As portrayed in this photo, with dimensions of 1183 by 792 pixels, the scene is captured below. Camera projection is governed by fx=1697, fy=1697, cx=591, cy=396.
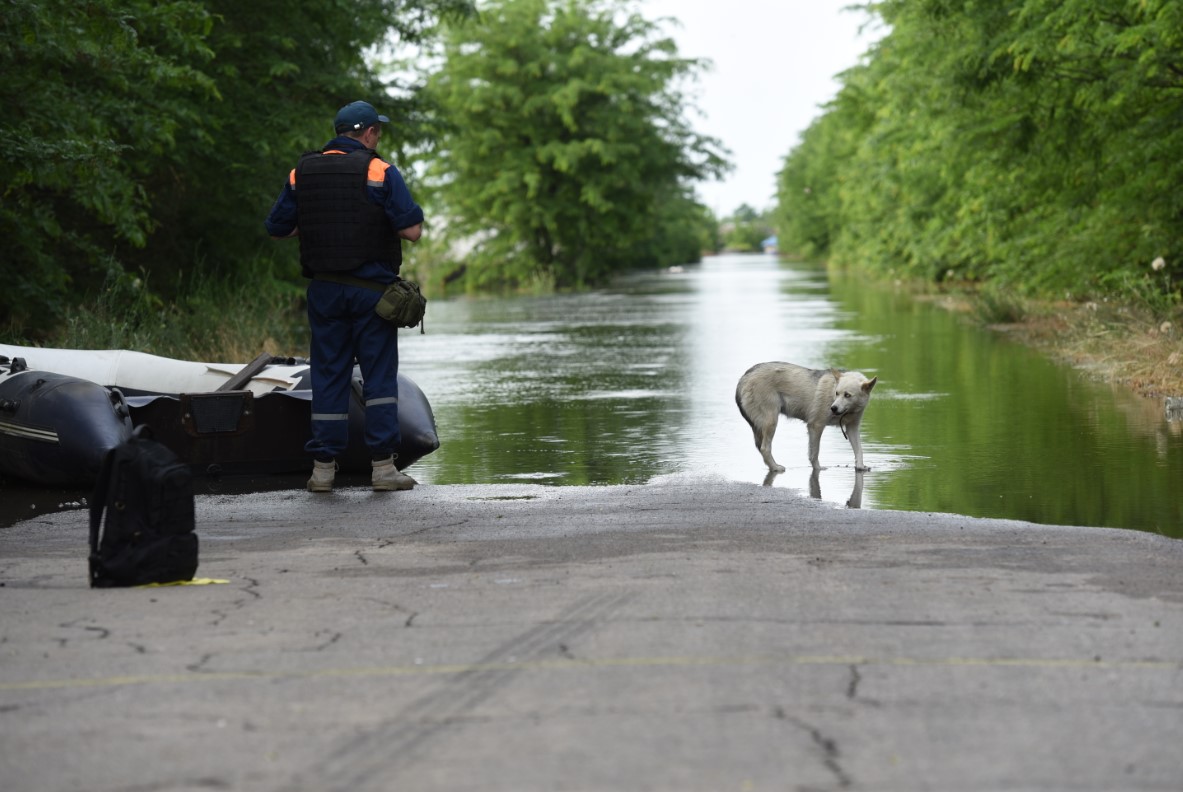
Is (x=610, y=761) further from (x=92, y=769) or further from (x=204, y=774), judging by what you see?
(x=92, y=769)

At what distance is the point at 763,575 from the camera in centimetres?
Answer: 669

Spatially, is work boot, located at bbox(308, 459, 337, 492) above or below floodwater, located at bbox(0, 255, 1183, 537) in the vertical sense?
above

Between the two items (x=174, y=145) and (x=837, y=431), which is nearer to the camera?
(x=837, y=431)

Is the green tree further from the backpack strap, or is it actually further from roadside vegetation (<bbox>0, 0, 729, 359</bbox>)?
the backpack strap

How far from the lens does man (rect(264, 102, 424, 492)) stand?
9.94m

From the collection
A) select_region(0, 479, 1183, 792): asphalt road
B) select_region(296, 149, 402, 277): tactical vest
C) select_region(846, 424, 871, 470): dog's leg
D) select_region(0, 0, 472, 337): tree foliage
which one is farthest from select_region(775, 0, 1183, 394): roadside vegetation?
select_region(0, 0, 472, 337): tree foliage

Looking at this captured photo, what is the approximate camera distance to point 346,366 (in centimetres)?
1018

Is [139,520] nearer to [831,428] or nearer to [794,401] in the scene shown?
[794,401]

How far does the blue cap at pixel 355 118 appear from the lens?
1005cm

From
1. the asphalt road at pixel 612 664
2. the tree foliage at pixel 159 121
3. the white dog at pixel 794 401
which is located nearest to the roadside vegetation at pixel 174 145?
the tree foliage at pixel 159 121

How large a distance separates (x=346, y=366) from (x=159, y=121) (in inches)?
353

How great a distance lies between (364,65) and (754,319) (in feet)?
32.1

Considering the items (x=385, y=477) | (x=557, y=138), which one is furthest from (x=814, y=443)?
(x=557, y=138)

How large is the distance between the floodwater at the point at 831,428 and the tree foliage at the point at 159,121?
367 cm
